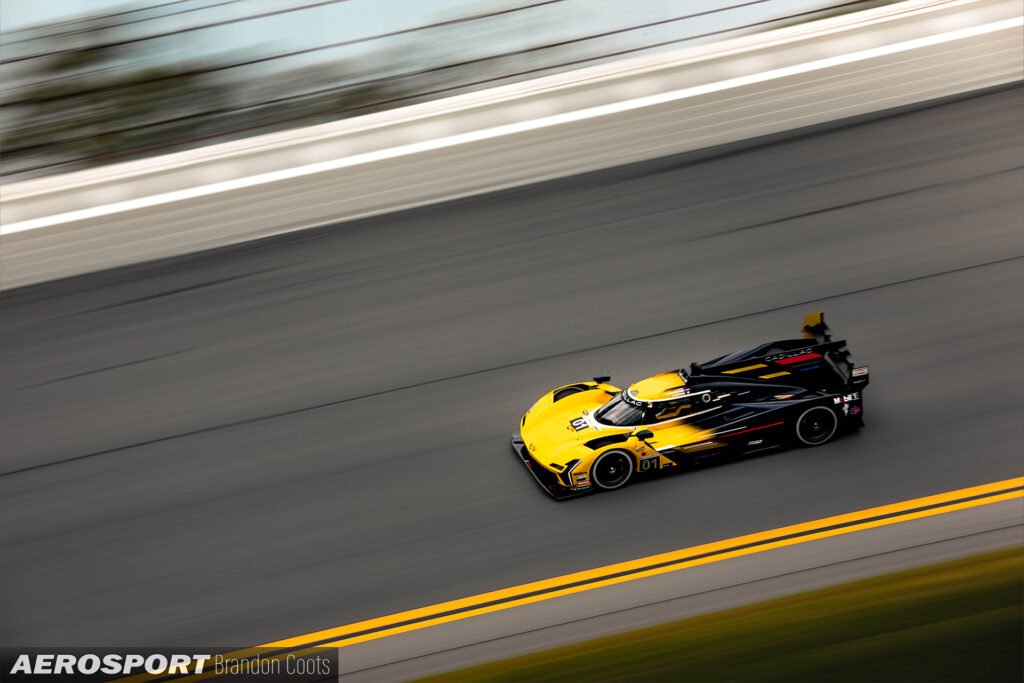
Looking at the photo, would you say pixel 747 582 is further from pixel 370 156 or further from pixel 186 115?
pixel 186 115

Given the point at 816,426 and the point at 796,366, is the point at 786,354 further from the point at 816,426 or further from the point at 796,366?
the point at 816,426

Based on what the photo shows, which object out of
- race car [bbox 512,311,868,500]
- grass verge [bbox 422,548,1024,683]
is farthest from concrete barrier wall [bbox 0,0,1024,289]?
grass verge [bbox 422,548,1024,683]

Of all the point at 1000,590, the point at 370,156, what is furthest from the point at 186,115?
the point at 1000,590

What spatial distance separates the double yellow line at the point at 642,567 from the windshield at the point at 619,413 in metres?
1.13

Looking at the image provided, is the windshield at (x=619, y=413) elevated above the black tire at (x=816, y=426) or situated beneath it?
elevated above

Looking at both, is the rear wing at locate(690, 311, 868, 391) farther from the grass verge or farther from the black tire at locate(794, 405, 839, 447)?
the grass verge

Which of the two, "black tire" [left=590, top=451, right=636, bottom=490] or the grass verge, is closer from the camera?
the grass verge

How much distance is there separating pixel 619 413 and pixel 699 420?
0.64 metres

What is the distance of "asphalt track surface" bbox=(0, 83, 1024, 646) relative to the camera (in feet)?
26.5

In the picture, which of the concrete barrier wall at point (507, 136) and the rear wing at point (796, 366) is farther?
the concrete barrier wall at point (507, 136)

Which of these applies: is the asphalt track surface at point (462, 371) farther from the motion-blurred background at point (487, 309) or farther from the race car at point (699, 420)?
the race car at point (699, 420)

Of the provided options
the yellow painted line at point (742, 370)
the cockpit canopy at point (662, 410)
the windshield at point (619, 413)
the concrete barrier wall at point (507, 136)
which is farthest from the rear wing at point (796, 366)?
the concrete barrier wall at point (507, 136)

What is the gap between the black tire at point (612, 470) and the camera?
8227 millimetres

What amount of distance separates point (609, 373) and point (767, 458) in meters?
2.02
